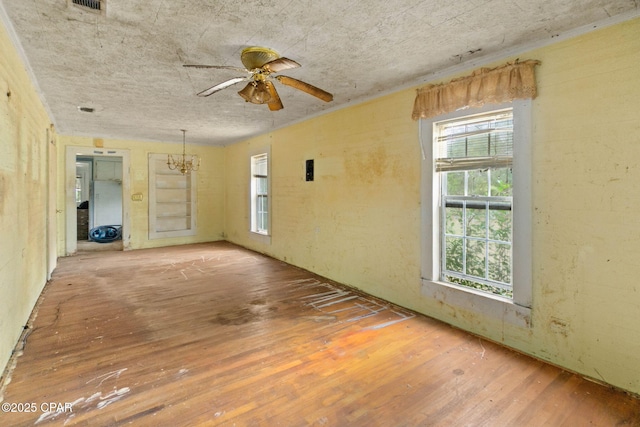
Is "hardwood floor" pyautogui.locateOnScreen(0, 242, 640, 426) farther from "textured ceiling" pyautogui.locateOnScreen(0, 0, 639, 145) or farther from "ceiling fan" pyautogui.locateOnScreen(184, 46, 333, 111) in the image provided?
"textured ceiling" pyautogui.locateOnScreen(0, 0, 639, 145)

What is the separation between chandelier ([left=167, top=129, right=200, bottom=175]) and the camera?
7.45 m

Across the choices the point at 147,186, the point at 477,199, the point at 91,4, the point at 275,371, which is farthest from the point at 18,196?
the point at 147,186

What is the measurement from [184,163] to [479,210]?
263 inches

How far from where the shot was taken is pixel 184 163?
293 inches

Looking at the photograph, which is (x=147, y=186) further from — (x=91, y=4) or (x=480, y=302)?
(x=480, y=302)

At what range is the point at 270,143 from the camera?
616 cm

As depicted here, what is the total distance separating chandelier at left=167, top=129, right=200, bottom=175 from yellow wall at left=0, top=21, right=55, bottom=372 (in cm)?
347

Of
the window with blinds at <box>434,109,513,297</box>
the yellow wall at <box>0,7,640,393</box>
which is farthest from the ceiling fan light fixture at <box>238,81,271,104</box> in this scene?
the window with blinds at <box>434,109,513,297</box>

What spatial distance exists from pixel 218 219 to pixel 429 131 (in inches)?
255

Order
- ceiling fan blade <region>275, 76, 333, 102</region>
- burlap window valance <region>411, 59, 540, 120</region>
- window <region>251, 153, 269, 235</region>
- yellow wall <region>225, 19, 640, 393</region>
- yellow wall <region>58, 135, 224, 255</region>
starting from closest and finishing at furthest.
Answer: yellow wall <region>225, 19, 640, 393</region>
burlap window valance <region>411, 59, 540, 120</region>
ceiling fan blade <region>275, 76, 333, 102</region>
yellow wall <region>58, 135, 224, 255</region>
window <region>251, 153, 269, 235</region>

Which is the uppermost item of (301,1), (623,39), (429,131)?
(301,1)

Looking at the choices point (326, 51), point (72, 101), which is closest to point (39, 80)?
point (72, 101)

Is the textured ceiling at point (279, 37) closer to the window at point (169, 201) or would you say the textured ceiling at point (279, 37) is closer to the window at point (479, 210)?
the window at point (479, 210)

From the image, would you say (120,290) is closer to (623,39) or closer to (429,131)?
(429,131)
